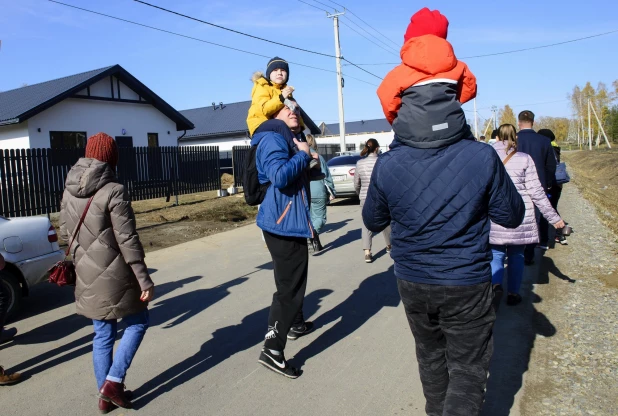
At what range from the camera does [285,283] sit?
13.0ft

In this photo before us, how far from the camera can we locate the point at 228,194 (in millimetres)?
20484

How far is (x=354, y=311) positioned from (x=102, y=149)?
3185mm

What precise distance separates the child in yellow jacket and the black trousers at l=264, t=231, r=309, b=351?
964 millimetres

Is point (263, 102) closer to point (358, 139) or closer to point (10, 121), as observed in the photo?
point (10, 121)

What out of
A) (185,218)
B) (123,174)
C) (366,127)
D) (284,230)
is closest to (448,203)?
(284,230)

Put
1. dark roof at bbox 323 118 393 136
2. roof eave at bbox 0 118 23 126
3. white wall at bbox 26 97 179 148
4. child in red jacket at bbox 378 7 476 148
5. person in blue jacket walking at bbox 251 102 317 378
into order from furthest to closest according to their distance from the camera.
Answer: dark roof at bbox 323 118 393 136 < white wall at bbox 26 97 179 148 < roof eave at bbox 0 118 23 126 < person in blue jacket walking at bbox 251 102 317 378 < child in red jacket at bbox 378 7 476 148

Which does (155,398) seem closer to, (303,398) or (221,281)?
(303,398)

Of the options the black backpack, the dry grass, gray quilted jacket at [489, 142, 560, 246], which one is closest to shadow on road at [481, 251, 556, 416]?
gray quilted jacket at [489, 142, 560, 246]

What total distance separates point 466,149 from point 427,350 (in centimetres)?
106

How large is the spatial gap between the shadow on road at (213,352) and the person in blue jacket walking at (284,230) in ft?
1.97

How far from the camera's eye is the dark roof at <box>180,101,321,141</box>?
3691cm

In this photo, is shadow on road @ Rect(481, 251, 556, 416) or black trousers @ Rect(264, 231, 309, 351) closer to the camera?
shadow on road @ Rect(481, 251, 556, 416)

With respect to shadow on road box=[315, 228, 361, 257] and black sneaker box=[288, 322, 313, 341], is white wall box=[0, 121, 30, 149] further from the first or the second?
black sneaker box=[288, 322, 313, 341]

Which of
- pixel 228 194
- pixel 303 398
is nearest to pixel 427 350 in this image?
pixel 303 398
